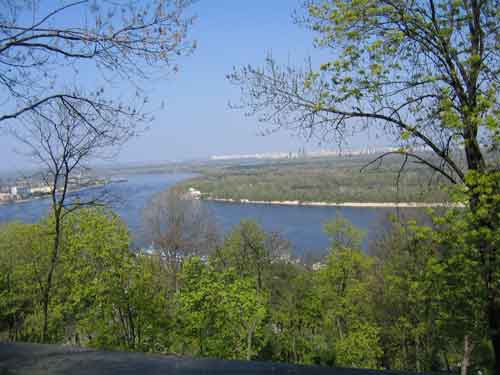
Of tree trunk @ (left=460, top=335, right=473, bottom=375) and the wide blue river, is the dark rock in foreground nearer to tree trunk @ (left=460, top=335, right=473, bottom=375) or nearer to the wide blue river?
tree trunk @ (left=460, top=335, right=473, bottom=375)

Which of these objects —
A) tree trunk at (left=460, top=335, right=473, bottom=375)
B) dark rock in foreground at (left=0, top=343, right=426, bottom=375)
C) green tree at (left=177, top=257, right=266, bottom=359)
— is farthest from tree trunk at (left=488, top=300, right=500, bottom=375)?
green tree at (left=177, top=257, right=266, bottom=359)

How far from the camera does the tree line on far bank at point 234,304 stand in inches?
362

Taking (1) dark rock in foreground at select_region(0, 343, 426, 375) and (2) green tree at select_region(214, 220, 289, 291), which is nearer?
(1) dark rock in foreground at select_region(0, 343, 426, 375)

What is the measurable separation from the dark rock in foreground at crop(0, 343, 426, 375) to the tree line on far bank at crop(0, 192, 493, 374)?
119 inches

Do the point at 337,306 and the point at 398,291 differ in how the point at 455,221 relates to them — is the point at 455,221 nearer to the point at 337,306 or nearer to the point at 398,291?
the point at 398,291

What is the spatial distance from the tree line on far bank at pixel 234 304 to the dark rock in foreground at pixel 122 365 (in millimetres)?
3014

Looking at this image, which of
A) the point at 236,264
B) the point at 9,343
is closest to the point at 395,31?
the point at 9,343

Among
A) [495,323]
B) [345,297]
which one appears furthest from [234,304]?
[495,323]

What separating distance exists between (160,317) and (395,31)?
838 cm

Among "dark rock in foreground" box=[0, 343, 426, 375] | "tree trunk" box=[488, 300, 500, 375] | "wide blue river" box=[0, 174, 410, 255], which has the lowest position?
"wide blue river" box=[0, 174, 410, 255]

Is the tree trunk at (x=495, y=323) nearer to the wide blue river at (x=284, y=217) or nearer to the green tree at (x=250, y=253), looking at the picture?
the green tree at (x=250, y=253)

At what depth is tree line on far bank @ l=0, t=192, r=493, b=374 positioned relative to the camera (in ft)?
30.2

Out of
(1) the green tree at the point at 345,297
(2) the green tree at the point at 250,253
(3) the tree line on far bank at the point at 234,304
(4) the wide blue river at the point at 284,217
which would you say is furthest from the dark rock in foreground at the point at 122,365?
(4) the wide blue river at the point at 284,217

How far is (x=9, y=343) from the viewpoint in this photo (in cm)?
233
